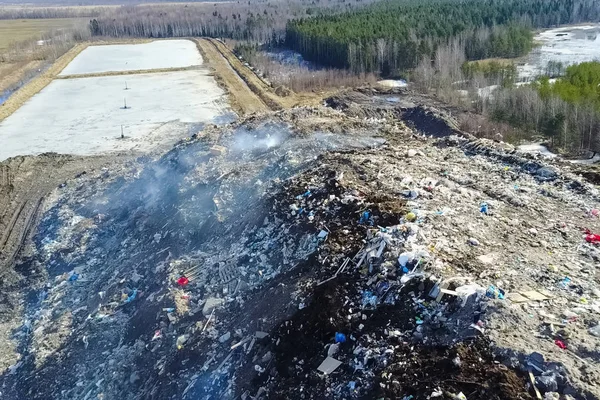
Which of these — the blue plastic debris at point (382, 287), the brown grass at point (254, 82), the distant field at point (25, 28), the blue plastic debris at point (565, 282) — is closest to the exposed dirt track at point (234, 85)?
the brown grass at point (254, 82)

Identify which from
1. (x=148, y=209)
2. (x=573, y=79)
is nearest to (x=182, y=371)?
(x=148, y=209)

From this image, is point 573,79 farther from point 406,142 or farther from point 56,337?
point 56,337

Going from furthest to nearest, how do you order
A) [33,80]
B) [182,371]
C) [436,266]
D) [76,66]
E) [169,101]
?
[76,66] < [33,80] < [169,101] < [182,371] < [436,266]

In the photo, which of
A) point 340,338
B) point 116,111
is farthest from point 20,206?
point 340,338

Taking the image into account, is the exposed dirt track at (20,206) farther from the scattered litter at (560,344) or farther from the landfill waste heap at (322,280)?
the scattered litter at (560,344)

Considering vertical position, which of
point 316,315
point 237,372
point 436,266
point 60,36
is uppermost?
point 60,36
